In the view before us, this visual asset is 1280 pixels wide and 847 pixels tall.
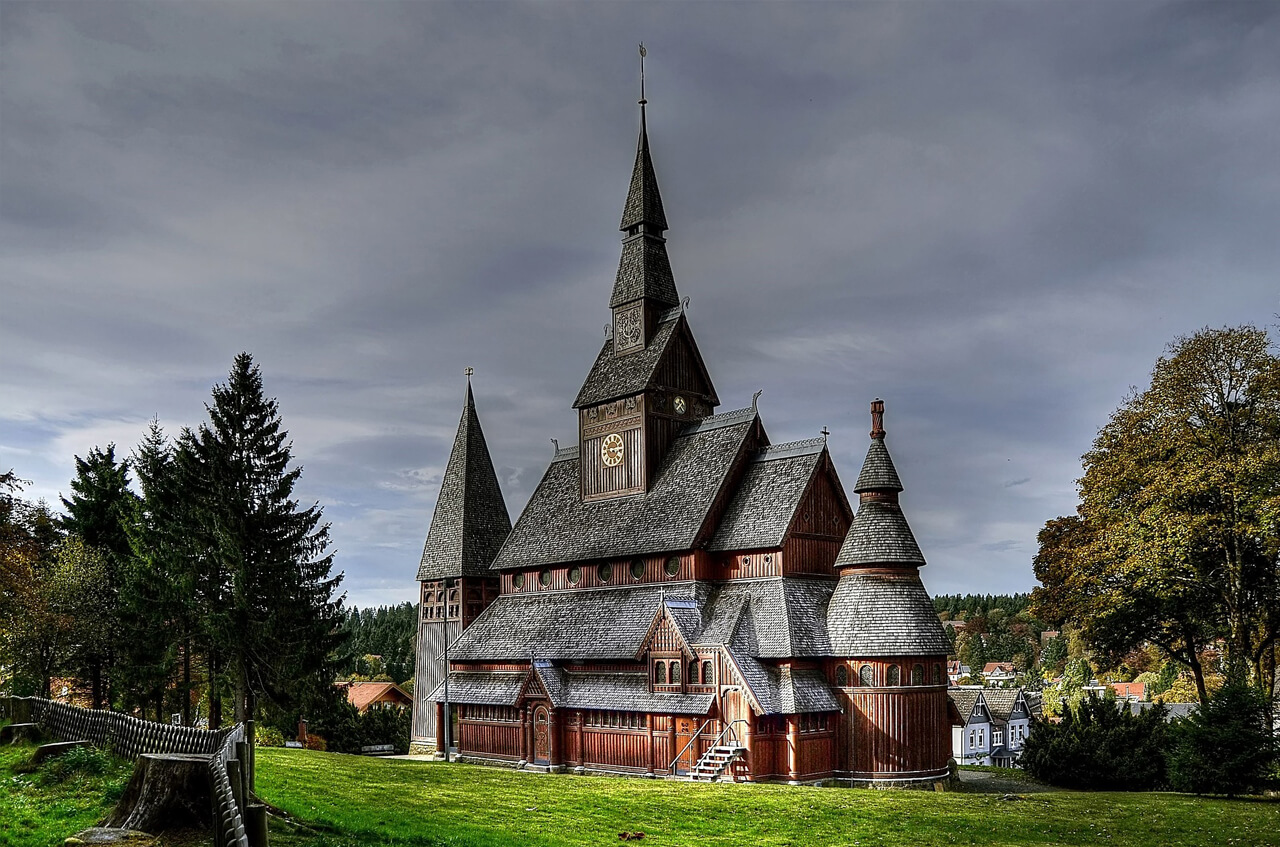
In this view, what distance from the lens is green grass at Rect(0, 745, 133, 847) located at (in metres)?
14.9

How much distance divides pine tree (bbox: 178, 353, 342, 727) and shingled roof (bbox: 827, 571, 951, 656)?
773 inches

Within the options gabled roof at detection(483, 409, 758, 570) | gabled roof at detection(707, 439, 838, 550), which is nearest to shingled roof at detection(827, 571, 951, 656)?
gabled roof at detection(707, 439, 838, 550)

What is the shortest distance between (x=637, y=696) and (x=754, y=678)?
5.10m

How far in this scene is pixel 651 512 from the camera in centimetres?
4347

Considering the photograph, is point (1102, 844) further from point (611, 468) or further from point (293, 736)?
point (293, 736)

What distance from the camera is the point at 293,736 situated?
179 ft

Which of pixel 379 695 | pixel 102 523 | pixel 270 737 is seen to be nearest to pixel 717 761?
pixel 270 737

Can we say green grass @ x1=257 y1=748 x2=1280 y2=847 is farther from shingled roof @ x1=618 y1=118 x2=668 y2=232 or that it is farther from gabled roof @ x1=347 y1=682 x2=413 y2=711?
gabled roof @ x1=347 y1=682 x2=413 y2=711

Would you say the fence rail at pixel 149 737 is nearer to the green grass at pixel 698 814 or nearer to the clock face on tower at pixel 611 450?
the green grass at pixel 698 814

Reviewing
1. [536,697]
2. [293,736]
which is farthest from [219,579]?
[293,736]

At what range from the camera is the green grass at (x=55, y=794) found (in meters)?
14.9

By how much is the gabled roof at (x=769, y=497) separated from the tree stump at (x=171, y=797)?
26.6 m

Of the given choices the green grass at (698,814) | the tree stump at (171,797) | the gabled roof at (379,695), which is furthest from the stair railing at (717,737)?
the gabled roof at (379,695)

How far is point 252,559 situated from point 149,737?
2161 cm
